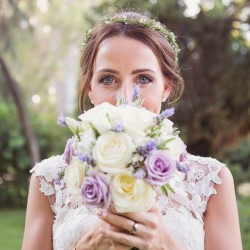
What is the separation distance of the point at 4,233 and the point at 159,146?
36.6 ft

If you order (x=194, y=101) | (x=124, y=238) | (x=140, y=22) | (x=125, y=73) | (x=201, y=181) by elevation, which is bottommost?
(x=124, y=238)

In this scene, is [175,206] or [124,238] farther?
[175,206]

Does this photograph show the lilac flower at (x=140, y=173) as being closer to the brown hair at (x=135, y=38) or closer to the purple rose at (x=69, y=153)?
the purple rose at (x=69, y=153)

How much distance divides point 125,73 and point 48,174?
70cm

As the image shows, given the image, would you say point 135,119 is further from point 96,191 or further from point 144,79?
point 144,79

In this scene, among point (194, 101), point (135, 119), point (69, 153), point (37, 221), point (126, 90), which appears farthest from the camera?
point (194, 101)

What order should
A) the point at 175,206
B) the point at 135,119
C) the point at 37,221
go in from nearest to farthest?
the point at 135,119, the point at 37,221, the point at 175,206

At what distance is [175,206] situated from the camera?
2684 millimetres

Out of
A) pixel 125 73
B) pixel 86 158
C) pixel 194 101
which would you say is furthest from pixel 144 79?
pixel 194 101

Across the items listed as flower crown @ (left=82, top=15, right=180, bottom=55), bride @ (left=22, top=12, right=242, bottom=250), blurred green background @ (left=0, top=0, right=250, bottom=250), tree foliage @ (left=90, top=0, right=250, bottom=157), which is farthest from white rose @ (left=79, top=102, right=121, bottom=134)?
tree foliage @ (left=90, top=0, right=250, bottom=157)

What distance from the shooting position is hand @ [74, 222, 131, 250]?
2.09 metres

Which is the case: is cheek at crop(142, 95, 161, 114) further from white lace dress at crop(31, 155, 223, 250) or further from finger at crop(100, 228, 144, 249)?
finger at crop(100, 228, 144, 249)

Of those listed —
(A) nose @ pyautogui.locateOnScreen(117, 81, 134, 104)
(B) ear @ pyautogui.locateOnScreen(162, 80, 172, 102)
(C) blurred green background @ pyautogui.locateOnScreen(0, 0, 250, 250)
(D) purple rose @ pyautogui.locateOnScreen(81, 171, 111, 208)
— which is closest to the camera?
(D) purple rose @ pyautogui.locateOnScreen(81, 171, 111, 208)

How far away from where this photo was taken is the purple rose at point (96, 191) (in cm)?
186
